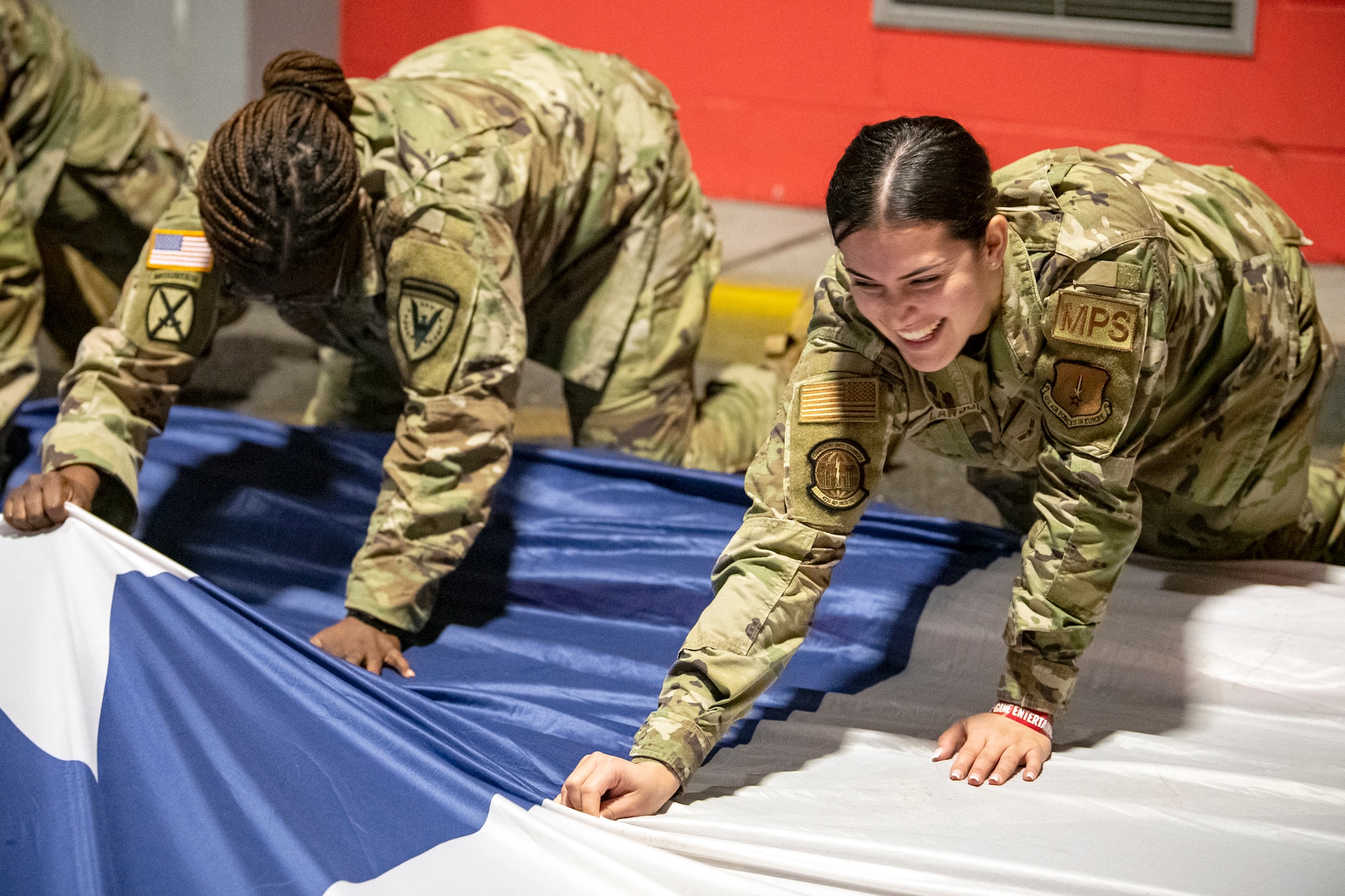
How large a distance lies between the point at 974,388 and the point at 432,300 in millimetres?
771

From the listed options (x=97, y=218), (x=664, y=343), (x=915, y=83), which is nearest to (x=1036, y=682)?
(x=664, y=343)

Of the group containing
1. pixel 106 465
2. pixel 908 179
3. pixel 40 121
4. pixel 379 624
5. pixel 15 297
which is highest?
pixel 908 179

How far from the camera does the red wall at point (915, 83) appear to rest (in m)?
4.08

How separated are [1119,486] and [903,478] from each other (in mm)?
1648

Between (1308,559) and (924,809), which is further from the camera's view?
(1308,559)

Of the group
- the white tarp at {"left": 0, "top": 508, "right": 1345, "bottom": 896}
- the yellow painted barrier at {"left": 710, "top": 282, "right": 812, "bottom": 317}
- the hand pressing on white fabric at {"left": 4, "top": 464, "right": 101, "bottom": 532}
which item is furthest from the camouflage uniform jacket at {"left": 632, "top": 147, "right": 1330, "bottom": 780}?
the yellow painted barrier at {"left": 710, "top": 282, "right": 812, "bottom": 317}

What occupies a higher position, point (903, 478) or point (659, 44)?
point (659, 44)

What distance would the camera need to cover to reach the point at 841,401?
1388 mm

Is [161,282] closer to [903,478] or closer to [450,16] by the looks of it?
[903,478]

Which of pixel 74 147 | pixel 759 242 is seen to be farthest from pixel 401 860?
pixel 759 242

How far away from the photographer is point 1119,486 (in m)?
1.39

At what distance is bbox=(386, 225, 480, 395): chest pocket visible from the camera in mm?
1834

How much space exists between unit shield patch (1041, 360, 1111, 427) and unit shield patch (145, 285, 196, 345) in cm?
125

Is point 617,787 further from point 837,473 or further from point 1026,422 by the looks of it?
point 1026,422
